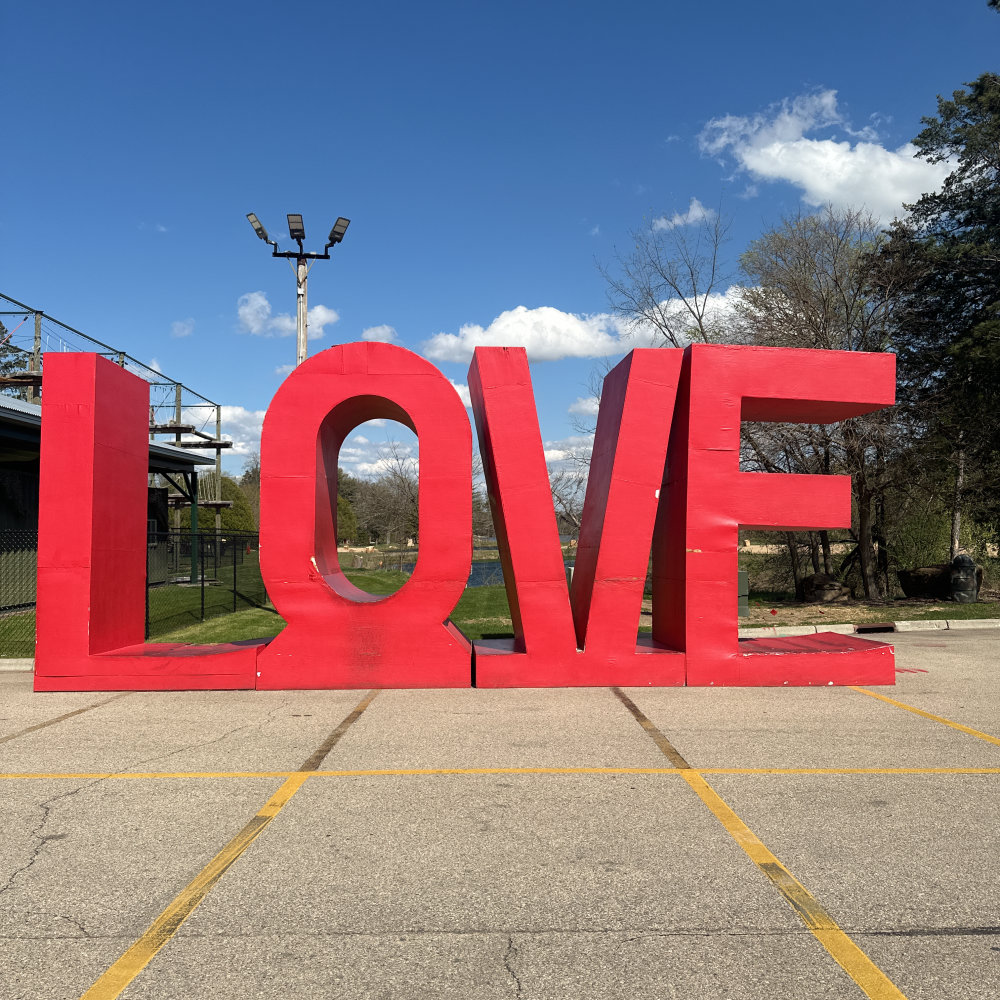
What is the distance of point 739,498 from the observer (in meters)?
9.28

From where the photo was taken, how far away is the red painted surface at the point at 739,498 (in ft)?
30.2

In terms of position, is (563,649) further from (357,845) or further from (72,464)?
(72,464)

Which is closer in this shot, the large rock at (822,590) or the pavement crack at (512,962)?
the pavement crack at (512,962)

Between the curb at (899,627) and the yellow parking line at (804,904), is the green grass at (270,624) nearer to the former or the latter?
the curb at (899,627)

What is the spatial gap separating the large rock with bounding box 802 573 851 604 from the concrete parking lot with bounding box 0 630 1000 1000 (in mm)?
14555

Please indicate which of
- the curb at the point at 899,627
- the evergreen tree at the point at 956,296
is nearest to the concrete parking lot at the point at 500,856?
the curb at the point at 899,627

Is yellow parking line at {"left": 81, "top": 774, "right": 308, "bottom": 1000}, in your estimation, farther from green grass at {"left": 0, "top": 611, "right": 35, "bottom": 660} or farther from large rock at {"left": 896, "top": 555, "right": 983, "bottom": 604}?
large rock at {"left": 896, "top": 555, "right": 983, "bottom": 604}

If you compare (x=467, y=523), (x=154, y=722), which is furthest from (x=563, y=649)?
(x=154, y=722)

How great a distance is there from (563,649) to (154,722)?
4385 millimetres

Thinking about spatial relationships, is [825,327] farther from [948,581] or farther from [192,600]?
[192,600]

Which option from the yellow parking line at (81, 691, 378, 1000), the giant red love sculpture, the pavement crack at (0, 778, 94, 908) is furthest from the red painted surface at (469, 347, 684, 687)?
the pavement crack at (0, 778, 94, 908)

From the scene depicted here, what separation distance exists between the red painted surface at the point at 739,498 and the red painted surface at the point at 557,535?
37 cm

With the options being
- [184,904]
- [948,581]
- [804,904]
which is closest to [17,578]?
[184,904]

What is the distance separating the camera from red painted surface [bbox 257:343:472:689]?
353 inches
